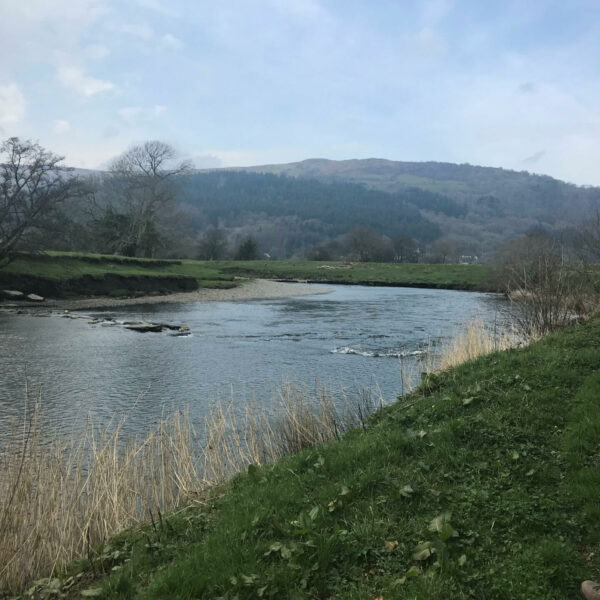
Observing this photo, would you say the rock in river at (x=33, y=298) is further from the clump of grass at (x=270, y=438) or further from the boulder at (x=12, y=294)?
the clump of grass at (x=270, y=438)

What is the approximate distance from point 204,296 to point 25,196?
17750mm

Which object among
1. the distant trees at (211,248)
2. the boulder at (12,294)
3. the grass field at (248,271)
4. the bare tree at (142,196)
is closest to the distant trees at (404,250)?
the grass field at (248,271)

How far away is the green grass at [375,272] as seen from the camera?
240 feet

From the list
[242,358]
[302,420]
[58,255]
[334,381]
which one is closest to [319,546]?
[302,420]

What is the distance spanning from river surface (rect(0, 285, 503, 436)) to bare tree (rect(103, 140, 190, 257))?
39.4m

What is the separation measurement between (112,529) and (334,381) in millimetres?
10713

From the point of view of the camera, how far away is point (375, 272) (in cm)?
8269

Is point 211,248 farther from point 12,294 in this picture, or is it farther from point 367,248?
point 12,294

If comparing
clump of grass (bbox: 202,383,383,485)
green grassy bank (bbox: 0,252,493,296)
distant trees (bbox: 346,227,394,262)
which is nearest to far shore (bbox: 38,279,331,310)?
green grassy bank (bbox: 0,252,493,296)

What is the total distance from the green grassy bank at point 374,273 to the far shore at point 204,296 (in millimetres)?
15450

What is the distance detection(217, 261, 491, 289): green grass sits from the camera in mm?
73094

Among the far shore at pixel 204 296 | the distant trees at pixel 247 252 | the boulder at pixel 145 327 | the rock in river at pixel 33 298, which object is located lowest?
the boulder at pixel 145 327

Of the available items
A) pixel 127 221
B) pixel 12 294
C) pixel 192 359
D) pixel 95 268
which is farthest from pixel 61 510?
pixel 127 221

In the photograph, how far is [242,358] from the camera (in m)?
21.7
